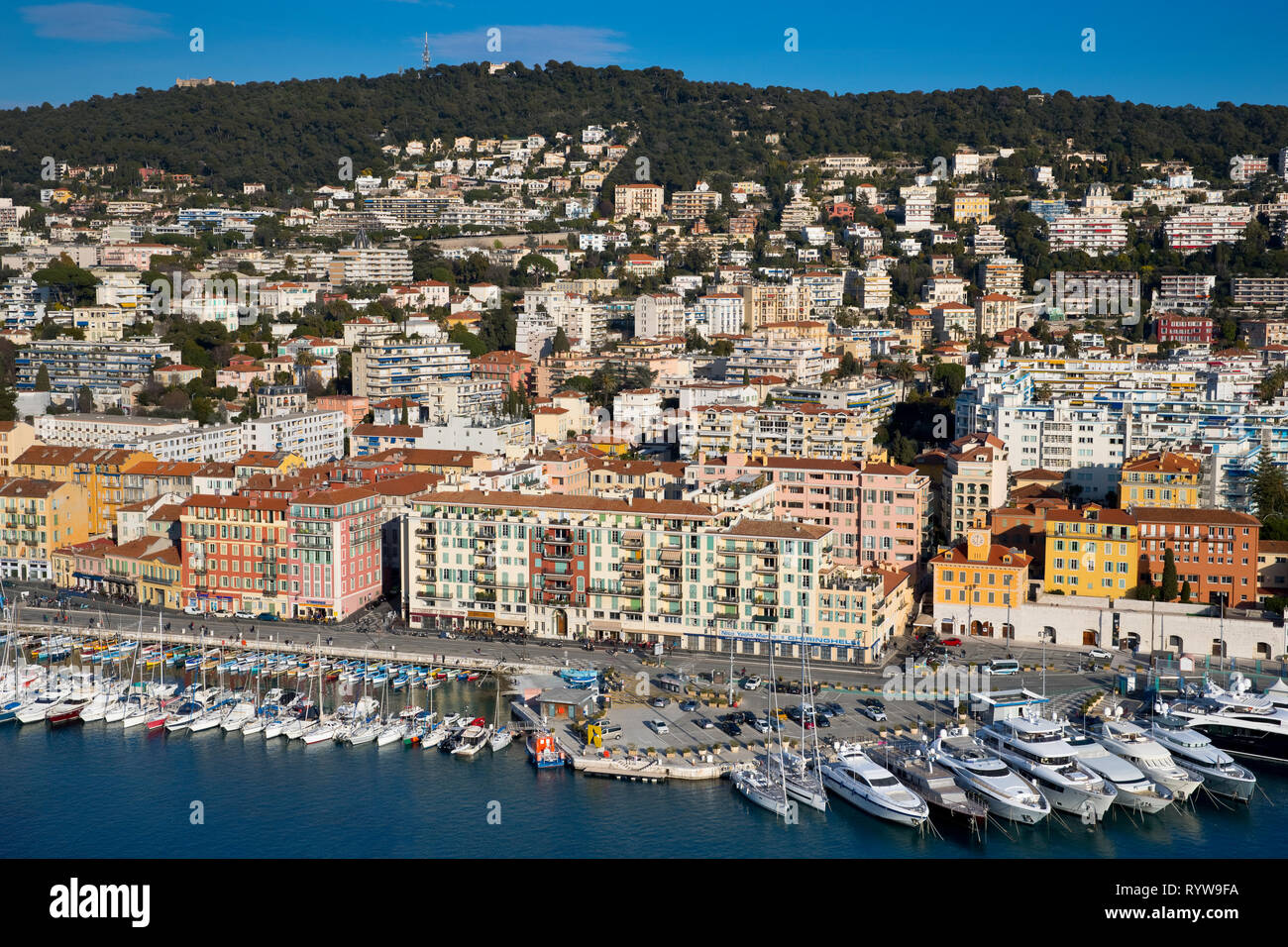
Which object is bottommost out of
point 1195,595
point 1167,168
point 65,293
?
point 1195,595

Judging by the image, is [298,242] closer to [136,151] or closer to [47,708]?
[136,151]

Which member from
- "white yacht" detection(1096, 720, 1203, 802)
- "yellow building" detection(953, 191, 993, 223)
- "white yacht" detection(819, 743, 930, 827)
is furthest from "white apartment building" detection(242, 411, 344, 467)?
"yellow building" detection(953, 191, 993, 223)

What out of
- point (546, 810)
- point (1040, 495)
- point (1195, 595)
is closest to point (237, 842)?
point (546, 810)

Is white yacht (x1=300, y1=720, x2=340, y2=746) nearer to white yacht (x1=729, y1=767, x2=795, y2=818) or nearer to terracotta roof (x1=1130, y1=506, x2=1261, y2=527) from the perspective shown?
white yacht (x1=729, y1=767, x2=795, y2=818)

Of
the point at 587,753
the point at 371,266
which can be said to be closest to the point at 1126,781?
the point at 587,753

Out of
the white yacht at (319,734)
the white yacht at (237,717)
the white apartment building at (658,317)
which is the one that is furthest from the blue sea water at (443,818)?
the white apartment building at (658,317)

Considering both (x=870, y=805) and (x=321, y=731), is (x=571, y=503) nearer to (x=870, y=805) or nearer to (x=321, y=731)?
(x=321, y=731)
